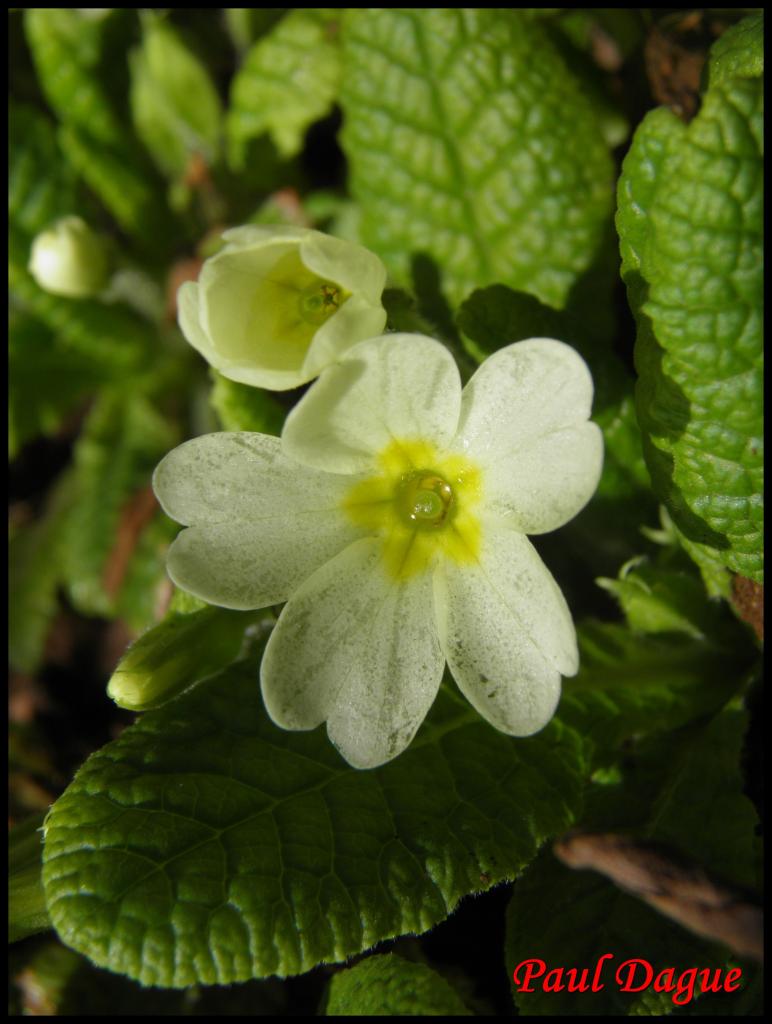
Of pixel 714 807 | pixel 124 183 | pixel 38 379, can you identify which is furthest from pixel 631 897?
pixel 124 183

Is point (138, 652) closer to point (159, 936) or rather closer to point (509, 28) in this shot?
point (159, 936)

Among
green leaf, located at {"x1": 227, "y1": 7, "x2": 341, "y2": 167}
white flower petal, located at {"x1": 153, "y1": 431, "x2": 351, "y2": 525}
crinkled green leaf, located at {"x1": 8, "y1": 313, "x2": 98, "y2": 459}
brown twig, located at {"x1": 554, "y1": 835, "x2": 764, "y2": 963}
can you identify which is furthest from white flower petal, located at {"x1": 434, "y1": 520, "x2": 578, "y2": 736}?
crinkled green leaf, located at {"x1": 8, "y1": 313, "x2": 98, "y2": 459}

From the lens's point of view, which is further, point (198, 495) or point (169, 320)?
point (169, 320)

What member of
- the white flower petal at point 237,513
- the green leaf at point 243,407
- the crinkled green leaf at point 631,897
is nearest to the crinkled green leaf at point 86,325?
the green leaf at point 243,407

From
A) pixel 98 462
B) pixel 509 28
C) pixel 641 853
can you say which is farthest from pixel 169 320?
pixel 641 853

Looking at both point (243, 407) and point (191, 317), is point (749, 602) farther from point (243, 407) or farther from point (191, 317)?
point (191, 317)
